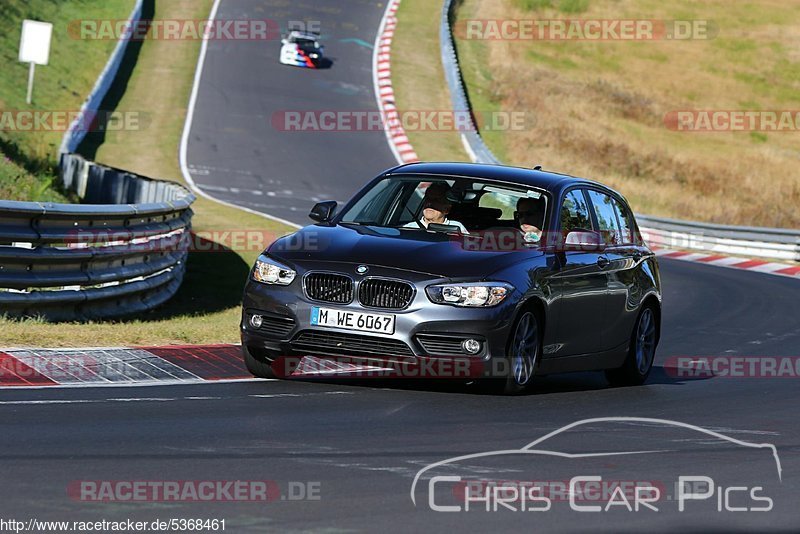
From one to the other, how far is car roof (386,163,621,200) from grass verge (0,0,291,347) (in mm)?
2515

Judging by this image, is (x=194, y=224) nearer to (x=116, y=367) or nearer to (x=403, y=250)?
(x=116, y=367)

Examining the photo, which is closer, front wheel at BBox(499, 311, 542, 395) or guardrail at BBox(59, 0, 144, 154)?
front wheel at BBox(499, 311, 542, 395)

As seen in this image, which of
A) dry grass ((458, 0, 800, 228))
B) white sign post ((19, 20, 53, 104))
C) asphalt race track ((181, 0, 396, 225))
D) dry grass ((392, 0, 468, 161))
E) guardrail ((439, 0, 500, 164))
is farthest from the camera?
dry grass ((458, 0, 800, 228))

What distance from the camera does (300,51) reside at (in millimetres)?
48406

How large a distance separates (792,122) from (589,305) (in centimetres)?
5109

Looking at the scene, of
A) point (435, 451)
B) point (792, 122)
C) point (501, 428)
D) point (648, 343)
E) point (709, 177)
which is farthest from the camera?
point (792, 122)

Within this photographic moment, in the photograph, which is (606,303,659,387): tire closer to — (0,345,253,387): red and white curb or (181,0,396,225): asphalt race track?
(0,345,253,387): red and white curb

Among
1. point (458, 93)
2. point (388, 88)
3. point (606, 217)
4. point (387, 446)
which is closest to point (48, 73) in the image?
point (388, 88)

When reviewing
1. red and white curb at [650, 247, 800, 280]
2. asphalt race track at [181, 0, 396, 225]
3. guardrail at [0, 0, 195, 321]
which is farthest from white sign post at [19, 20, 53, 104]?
guardrail at [0, 0, 195, 321]

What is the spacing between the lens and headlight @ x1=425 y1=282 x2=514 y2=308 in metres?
9.30

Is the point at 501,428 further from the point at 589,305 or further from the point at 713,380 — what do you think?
the point at 713,380

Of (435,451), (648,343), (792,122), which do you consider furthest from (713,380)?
(792,122)

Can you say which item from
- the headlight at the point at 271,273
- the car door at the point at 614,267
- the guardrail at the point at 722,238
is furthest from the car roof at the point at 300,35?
the headlight at the point at 271,273

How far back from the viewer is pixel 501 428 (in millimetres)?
8453
